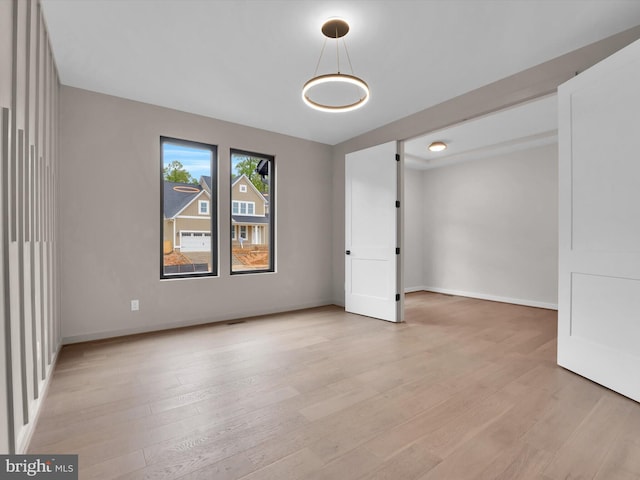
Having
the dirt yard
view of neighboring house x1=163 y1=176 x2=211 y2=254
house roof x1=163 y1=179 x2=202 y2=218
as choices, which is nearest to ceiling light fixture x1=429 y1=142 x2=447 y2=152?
view of neighboring house x1=163 y1=176 x2=211 y2=254

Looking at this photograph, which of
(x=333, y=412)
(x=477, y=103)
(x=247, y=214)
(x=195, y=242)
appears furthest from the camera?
(x=247, y=214)

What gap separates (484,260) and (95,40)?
6.30 m

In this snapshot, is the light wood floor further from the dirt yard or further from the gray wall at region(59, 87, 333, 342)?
the dirt yard

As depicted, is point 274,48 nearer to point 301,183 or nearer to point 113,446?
point 301,183

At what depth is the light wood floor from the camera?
61.4 inches

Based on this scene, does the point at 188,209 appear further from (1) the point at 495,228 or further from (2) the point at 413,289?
(1) the point at 495,228

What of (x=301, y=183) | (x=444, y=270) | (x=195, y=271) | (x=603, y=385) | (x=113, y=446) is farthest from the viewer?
(x=444, y=270)

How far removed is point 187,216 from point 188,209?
0.09m

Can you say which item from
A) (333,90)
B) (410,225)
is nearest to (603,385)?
(333,90)

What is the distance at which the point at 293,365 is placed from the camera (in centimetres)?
279

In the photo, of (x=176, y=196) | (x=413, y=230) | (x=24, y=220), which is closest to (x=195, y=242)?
(x=176, y=196)

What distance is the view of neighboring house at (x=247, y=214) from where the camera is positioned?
455 cm

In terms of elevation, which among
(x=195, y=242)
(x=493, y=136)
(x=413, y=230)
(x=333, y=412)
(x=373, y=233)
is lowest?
(x=333, y=412)

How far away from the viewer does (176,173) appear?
4117mm
